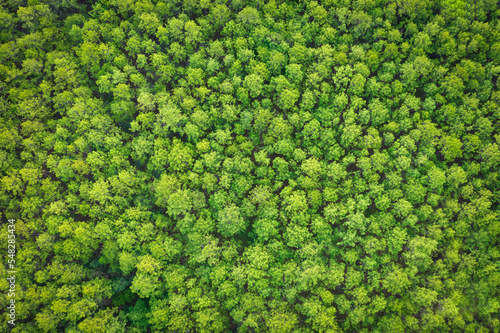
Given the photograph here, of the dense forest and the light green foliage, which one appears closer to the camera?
the dense forest

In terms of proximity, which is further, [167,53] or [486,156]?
[167,53]

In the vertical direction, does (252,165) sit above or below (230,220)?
above

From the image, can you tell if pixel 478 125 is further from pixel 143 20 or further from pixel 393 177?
pixel 143 20

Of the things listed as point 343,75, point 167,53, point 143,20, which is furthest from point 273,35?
point 143,20

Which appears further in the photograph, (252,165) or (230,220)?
(252,165)

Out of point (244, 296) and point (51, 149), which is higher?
point (51, 149)

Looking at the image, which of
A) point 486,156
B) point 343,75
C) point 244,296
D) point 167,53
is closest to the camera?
point 244,296

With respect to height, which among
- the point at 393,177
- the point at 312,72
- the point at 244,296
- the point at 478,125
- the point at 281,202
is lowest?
the point at 244,296

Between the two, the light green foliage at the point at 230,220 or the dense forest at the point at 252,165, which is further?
the light green foliage at the point at 230,220
